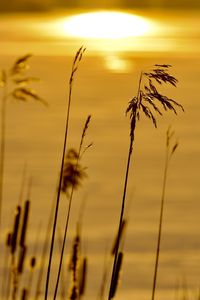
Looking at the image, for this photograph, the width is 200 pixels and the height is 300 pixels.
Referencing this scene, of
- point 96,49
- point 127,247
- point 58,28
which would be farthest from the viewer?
point 58,28

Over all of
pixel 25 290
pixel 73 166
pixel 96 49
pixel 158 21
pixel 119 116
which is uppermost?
pixel 158 21

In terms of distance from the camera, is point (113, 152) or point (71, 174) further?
point (113, 152)

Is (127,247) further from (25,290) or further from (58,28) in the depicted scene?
(58,28)

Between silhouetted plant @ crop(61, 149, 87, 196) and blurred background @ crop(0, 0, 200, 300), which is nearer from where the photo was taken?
silhouetted plant @ crop(61, 149, 87, 196)

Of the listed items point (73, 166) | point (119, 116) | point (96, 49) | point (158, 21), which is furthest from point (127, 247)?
point (158, 21)

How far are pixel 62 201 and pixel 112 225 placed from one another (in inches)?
17.0

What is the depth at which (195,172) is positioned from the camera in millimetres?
10219

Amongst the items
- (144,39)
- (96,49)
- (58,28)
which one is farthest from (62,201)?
(58,28)

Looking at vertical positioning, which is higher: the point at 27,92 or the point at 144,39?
the point at 144,39

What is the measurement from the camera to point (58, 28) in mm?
24203

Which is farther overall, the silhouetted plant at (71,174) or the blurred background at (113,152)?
the blurred background at (113,152)

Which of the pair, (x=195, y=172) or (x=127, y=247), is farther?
(x=195, y=172)

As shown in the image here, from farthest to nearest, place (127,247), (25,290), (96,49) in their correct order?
(96,49)
(127,247)
(25,290)

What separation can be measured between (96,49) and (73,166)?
15.7 m
